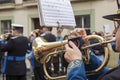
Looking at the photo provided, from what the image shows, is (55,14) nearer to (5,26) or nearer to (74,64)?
(74,64)

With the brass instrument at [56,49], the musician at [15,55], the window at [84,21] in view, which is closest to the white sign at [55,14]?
the brass instrument at [56,49]

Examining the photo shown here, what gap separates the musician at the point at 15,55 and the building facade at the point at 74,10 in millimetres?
4616

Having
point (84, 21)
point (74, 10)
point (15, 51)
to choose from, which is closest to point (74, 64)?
point (15, 51)

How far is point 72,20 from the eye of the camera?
13.5 feet

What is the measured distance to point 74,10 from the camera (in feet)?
43.4

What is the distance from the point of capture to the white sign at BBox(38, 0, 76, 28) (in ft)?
13.1

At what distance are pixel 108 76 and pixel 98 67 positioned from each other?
1207mm

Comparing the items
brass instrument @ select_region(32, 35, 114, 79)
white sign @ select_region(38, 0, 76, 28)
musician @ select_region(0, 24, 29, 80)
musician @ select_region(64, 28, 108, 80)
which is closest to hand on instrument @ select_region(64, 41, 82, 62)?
musician @ select_region(64, 28, 108, 80)

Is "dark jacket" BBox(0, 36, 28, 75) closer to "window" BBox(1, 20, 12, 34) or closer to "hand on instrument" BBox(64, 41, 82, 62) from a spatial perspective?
"hand on instrument" BBox(64, 41, 82, 62)

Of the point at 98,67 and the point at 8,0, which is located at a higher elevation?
the point at 8,0

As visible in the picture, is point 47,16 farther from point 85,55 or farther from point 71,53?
point 71,53

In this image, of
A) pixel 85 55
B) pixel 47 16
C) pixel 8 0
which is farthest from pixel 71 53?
pixel 8 0

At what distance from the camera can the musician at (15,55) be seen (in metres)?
7.07

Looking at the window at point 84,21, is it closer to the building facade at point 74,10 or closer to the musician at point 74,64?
the building facade at point 74,10
